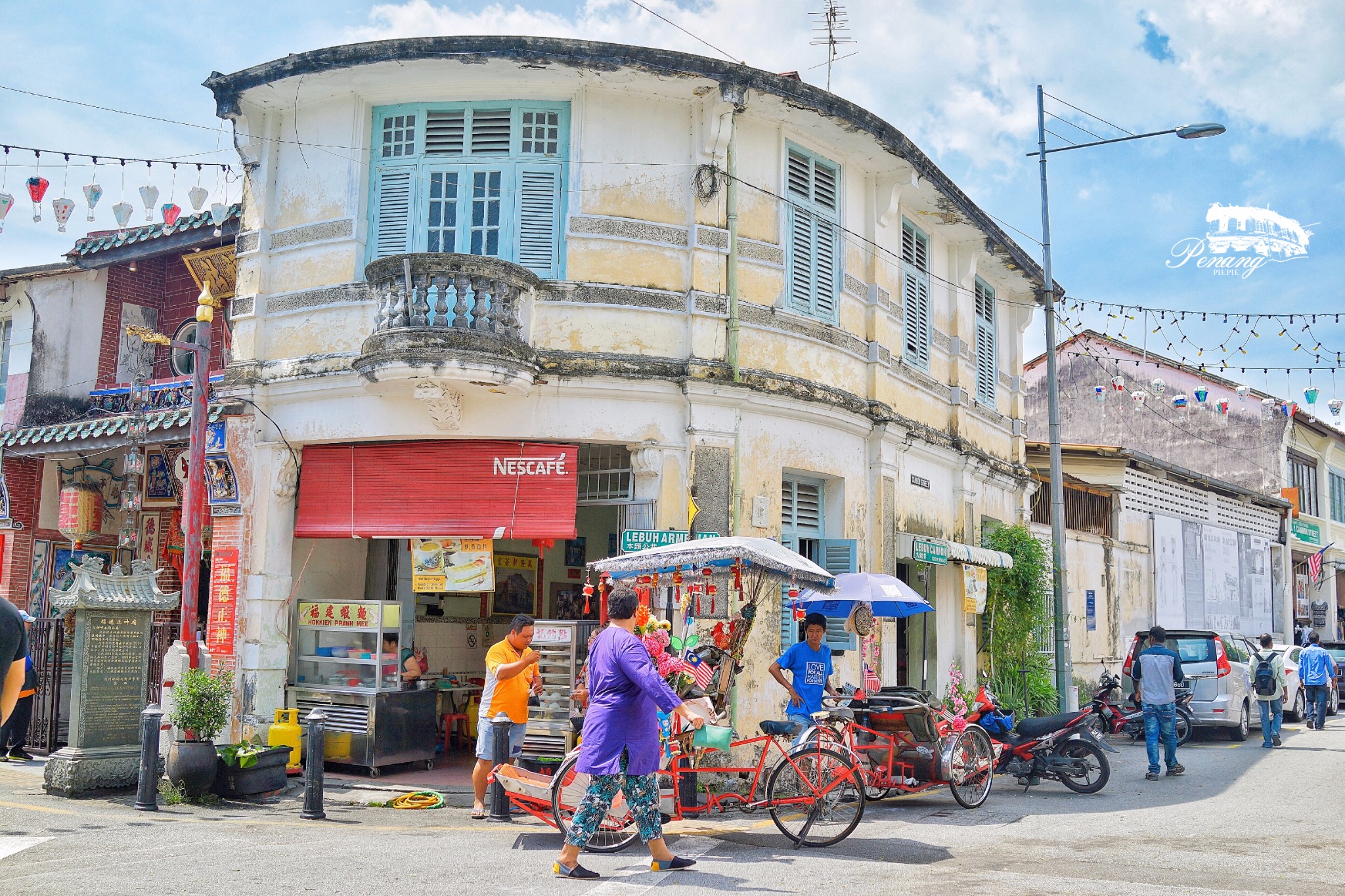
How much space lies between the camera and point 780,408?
13203 millimetres

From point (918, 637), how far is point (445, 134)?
947 cm

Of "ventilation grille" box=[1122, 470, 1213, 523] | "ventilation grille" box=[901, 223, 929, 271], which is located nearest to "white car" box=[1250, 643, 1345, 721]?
"ventilation grille" box=[1122, 470, 1213, 523]

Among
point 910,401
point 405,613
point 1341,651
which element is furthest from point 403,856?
point 1341,651

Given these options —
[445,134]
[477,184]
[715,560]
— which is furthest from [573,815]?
[445,134]

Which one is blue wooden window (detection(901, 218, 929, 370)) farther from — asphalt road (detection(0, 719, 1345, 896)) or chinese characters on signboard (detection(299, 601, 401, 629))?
chinese characters on signboard (detection(299, 601, 401, 629))

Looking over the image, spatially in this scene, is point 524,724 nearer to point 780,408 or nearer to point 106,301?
point 780,408

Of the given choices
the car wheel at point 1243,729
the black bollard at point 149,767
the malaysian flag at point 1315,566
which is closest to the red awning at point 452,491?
the black bollard at point 149,767

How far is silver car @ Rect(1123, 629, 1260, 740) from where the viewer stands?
58.1ft

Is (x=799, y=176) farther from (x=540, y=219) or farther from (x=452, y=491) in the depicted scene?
(x=452, y=491)

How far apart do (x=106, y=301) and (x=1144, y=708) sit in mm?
15134

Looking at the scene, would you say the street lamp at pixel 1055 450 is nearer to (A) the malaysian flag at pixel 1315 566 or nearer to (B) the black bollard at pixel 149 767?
(B) the black bollard at pixel 149 767

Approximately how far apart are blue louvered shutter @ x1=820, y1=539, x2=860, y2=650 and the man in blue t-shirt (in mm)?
2992

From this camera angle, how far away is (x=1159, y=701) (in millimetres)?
13227

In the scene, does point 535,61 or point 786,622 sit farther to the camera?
point 786,622
